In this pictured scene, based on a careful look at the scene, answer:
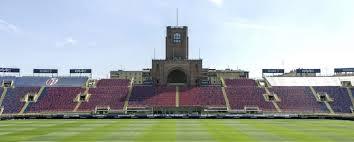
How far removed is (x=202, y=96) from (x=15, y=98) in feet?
160

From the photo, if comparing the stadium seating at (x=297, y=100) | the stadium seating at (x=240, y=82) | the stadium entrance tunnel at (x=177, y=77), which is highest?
the stadium entrance tunnel at (x=177, y=77)

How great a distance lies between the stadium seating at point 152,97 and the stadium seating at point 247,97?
15457 millimetres

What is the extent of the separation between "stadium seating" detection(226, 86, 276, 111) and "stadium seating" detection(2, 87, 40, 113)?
52976mm

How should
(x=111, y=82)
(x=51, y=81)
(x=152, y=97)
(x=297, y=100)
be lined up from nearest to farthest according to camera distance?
(x=297, y=100)
(x=152, y=97)
(x=51, y=81)
(x=111, y=82)

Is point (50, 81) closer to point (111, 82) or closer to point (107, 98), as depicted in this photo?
point (111, 82)

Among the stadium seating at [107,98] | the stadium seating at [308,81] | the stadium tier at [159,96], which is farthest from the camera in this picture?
the stadium seating at [308,81]

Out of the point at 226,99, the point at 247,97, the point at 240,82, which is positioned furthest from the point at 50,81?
the point at 247,97

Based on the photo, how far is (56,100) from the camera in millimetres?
114500

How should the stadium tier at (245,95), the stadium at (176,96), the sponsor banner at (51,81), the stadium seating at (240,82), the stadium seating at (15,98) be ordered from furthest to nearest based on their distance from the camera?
the stadium seating at (240,82)
the sponsor banner at (51,81)
the stadium tier at (245,95)
the stadium seating at (15,98)
the stadium at (176,96)

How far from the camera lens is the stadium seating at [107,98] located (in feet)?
367

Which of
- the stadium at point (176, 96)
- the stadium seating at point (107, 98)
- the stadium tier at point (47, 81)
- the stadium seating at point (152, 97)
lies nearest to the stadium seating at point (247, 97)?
the stadium at point (176, 96)

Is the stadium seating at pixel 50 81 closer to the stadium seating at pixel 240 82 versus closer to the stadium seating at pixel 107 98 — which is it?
the stadium seating at pixel 107 98

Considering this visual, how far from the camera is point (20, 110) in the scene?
353ft

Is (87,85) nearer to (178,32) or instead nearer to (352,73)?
(178,32)
